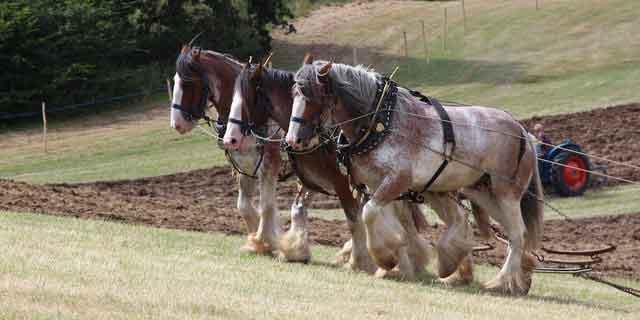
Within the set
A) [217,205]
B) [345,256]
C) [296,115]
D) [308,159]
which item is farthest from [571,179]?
[296,115]

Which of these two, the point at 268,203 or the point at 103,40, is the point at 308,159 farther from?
the point at 103,40

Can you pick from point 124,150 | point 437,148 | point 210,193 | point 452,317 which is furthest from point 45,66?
point 452,317

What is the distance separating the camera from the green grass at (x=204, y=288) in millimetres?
8531

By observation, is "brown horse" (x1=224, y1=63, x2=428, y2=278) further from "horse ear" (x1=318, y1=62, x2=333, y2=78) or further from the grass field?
"horse ear" (x1=318, y1=62, x2=333, y2=78)

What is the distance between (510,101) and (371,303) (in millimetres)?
23084

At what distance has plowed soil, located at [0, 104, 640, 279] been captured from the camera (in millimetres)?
16359

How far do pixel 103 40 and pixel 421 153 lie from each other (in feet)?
83.8

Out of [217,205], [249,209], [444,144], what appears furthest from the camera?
[217,205]

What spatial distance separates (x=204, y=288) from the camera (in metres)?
9.62

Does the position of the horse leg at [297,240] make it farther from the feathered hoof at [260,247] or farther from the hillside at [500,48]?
the hillside at [500,48]

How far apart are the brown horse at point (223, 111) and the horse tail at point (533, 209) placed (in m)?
2.81

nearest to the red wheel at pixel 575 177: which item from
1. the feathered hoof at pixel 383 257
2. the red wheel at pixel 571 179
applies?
the red wheel at pixel 571 179

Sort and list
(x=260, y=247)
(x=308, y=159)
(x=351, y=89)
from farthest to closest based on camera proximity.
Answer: (x=260, y=247), (x=308, y=159), (x=351, y=89)

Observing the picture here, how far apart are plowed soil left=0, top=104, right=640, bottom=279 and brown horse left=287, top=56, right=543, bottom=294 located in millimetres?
3275
